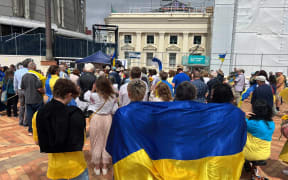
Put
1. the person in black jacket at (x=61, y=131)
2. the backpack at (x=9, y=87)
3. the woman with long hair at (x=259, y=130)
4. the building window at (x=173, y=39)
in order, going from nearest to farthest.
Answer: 1. the person in black jacket at (x=61, y=131)
2. the woman with long hair at (x=259, y=130)
3. the backpack at (x=9, y=87)
4. the building window at (x=173, y=39)

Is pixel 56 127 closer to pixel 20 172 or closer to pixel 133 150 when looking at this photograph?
pixel 133 150

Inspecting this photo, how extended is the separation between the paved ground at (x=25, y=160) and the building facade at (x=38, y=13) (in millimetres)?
20098

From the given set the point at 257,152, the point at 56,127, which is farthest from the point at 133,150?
the point at 257,152

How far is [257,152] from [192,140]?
1.53 m

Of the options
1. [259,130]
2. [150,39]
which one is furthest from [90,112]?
[150,39]

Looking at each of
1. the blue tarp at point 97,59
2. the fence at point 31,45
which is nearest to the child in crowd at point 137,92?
the blue tarp at point 97,59

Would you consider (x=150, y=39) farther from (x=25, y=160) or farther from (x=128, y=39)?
(x=25, y=160)

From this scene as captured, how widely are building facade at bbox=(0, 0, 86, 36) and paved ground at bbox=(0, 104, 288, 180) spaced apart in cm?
2010

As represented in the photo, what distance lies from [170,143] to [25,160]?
A: 304 cm

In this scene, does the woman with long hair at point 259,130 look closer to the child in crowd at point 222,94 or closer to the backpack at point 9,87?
the child in crowd at point 222,94

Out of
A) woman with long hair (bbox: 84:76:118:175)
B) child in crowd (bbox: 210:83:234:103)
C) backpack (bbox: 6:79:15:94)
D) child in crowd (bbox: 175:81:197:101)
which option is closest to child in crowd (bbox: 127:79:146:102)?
child in crowd (bbox: 175:81:197:101)

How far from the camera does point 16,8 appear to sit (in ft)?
76.4

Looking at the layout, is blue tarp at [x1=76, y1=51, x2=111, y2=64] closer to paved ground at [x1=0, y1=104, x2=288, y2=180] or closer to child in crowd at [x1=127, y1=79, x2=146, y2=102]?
paved ground at [x1=0, y1=104, x2=288, y2=180]

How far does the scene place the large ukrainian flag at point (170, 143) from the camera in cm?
231
